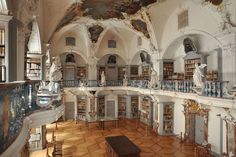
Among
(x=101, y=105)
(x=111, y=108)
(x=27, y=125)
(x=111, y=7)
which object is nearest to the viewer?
(x=27, y=125)

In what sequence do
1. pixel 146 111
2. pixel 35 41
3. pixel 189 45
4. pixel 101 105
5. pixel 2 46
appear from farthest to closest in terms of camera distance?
pixel 101 105 < pixel 146 111 < pixel 189 45 < pixel 35 41 < pixel 2 46

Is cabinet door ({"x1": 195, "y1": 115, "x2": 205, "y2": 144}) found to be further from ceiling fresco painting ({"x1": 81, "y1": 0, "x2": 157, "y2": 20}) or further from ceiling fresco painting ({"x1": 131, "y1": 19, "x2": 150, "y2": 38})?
ceiling fresco painting ({"x1": 81, "y1": 0, "x2": 157, "y2": 20})

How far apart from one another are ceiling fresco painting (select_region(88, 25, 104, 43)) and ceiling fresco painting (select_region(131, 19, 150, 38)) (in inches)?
141

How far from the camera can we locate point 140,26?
1385 cm

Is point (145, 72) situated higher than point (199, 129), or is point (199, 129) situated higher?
point (145, 72)

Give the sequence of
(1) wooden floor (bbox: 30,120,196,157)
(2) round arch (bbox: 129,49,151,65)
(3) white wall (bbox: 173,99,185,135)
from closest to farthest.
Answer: (1) wooden floor (bbox: 30,120,196,157) → (3) white wall (bbox: 173,99,185,135) → (2) round arch (bbox: 129,49,151,65)

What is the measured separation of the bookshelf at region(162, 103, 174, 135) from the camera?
13.5 meters

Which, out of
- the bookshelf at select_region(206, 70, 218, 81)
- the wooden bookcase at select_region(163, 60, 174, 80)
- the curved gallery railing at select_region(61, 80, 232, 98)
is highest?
the wooden bookcase at select_region(163, 60, 174, 80)

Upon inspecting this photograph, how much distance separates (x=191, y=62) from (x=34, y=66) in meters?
9.04

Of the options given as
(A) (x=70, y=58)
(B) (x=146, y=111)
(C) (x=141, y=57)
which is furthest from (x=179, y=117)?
(A) (x=70, y=58)

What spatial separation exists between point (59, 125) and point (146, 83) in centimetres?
844

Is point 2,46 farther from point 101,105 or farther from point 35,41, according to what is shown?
point 101,105

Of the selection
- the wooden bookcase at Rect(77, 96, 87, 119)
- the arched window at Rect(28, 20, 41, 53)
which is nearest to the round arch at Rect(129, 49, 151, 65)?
the wooden bookcase at Rect(77, 96, 87, 119)

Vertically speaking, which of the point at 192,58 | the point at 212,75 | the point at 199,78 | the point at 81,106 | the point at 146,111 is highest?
the point at 192,58
